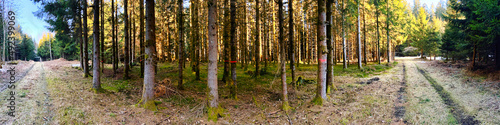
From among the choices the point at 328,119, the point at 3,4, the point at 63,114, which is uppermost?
the point at 3,4

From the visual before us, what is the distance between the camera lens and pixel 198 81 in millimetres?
13734

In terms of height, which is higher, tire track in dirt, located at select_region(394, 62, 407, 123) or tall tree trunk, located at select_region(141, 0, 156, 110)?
tall tree trunk, located at select_region(141, 0, 156, 110)

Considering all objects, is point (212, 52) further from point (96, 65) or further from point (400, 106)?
point (400, 106)

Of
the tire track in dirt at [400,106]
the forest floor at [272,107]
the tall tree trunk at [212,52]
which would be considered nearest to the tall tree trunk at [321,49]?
the forest floor at [272,107]

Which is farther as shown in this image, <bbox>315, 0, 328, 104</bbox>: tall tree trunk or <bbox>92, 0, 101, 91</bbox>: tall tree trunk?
<bbox>92, 0, 101, 91</bbox>: tall tree trunk

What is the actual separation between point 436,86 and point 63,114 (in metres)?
16.1

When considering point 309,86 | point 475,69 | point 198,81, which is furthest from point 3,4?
point 475,69

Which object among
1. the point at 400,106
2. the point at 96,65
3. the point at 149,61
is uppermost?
the point at 149,61

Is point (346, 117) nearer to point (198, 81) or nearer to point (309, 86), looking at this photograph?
point (309, 86)

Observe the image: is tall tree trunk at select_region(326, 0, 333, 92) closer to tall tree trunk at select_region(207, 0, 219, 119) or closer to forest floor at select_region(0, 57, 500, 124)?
forest floor at select_region(0, 57, 500, 124)

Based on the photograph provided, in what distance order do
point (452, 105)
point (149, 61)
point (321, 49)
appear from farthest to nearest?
1. point (321, 49)
2. point (452, 105)
3. point (149, 61)

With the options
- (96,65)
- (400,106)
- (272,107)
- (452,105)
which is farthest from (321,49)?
(96,65)

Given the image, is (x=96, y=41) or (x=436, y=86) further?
(x=436, y=86)

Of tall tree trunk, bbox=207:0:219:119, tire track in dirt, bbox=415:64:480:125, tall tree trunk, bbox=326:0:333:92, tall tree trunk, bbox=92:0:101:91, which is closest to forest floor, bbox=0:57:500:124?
tire track in dirt, bbox=415:64:480:125
